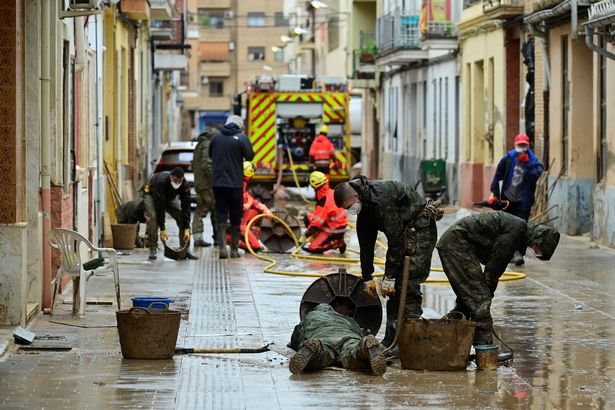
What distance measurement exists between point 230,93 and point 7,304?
298 ft

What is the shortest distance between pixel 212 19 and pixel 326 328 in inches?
3689

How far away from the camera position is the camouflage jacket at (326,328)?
36.8 ft

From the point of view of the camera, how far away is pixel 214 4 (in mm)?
103438

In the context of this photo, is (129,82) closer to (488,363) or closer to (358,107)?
(488,363)

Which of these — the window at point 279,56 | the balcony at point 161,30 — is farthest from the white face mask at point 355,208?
the window at point 279,56

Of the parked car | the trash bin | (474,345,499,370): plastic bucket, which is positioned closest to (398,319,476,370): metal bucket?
(474,345,499,370): plastic bucket

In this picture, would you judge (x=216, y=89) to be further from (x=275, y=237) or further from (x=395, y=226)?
(x=395, y=226)

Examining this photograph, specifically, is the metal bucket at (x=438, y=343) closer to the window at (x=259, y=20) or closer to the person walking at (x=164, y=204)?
the person walking at (x=164, y=204)

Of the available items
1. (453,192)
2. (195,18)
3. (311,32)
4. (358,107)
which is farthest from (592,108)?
(195,18)

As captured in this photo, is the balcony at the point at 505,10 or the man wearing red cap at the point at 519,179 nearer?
the man wearing red cap at the point at 519,179

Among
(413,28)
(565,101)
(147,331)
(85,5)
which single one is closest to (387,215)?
(147,331)

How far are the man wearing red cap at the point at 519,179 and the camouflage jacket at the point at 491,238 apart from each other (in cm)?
771

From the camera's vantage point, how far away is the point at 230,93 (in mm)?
103062

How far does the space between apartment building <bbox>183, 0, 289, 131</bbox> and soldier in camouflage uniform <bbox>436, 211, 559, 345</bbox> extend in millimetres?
91266
